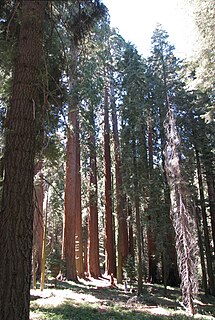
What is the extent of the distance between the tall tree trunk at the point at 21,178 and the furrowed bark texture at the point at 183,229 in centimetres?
740

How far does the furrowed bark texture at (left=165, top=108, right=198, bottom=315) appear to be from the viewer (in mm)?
9383

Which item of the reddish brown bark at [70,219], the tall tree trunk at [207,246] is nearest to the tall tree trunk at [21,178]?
the reddish brown bark at [70,219]

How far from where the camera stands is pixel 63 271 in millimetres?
13578

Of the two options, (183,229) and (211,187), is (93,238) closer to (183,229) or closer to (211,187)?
(211,187)

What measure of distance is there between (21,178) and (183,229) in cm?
750

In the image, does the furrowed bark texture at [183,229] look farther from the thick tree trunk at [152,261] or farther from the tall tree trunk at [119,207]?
the thick tree trunk at [152,261]

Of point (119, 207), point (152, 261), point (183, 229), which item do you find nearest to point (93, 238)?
point (119, 207)

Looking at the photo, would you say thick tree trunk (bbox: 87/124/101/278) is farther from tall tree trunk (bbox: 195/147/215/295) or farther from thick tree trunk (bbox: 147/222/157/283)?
tall tree trunk (bbox: 195/147/215/295)

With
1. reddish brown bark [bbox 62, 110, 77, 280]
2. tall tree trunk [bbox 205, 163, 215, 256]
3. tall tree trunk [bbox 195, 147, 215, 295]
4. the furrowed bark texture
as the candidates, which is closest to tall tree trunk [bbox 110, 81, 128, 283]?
reddish brown bark [bbox 62, 110, 77, 280]

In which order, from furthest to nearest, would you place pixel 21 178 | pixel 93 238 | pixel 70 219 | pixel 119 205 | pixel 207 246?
pixel 93 238, pixel 207 246, pixel 119 205, pixel 70 219, pixel 21 178

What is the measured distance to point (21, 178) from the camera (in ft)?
11.4

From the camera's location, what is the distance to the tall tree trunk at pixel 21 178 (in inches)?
122

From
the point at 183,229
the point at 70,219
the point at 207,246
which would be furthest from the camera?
the point at 207,246

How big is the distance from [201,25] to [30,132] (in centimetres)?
836
